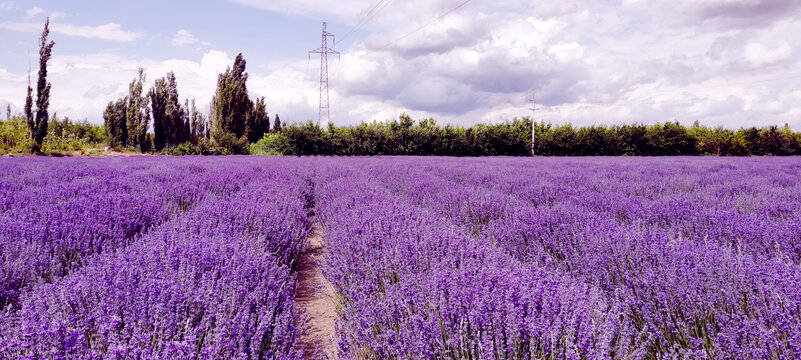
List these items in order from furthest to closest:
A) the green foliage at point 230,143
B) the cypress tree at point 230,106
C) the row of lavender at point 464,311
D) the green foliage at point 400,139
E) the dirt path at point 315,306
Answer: the cypress tree at point 230,106 < the green foliage at point 230,143 < the green foliage at point 400,139 < the dirt path at point 315,306 < the row of lavender at point 464,311

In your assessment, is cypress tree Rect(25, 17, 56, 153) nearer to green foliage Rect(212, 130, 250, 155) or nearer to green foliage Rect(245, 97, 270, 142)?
green foliage Rect(212, 130, 250, 155)

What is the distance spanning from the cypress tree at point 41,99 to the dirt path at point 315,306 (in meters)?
20.9

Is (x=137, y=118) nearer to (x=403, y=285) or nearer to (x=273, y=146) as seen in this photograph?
(x=273, y=146)

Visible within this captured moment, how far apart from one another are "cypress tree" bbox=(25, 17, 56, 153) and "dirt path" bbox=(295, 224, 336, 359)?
68.6 feet

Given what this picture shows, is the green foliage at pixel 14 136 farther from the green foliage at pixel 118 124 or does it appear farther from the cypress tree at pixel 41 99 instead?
the green foliage at pixel 118 124

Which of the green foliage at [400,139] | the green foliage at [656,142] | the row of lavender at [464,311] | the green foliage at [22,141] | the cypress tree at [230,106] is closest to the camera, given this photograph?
the row of lavender at [464,311]

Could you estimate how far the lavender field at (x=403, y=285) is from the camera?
4.17 feet

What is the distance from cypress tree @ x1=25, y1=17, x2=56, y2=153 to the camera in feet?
60.3

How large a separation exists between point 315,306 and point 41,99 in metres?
22.5

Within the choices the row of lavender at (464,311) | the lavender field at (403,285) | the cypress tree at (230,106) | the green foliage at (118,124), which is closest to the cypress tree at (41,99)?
the green foliage at (118,124)

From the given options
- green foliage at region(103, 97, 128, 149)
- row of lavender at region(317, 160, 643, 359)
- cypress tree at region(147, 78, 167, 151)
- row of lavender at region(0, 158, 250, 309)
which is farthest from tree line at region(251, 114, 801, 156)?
row of lavender at region(317, 160, 643, 359)

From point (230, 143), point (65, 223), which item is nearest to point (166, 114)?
point (230, 143)

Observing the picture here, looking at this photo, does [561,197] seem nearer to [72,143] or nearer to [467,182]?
[467,182]

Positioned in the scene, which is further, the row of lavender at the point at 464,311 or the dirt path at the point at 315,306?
the dirt path at the point at 315,306
